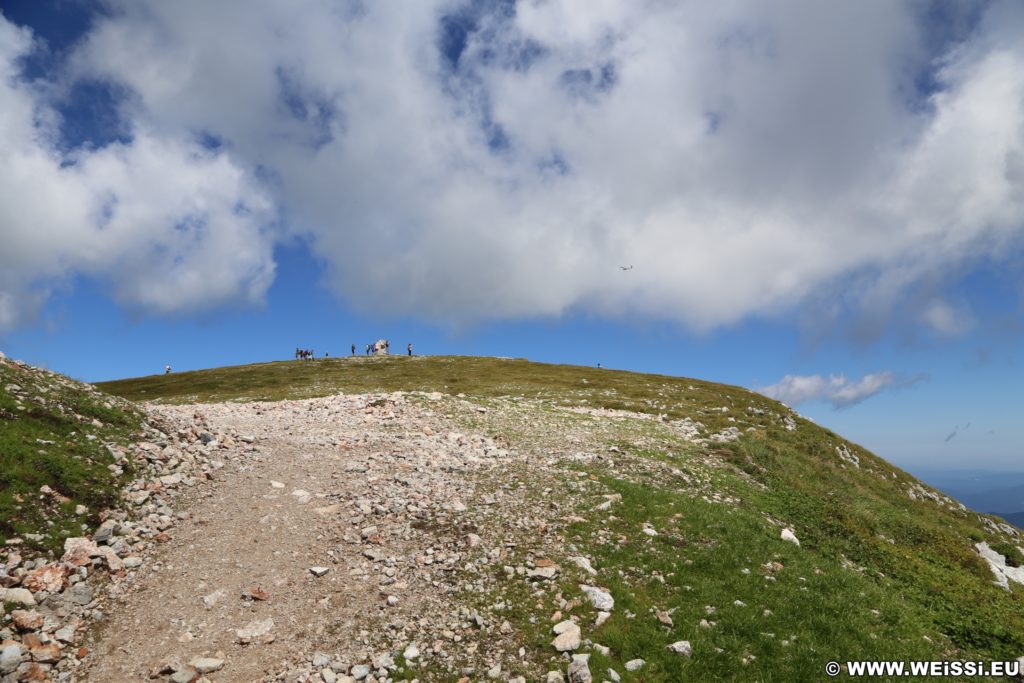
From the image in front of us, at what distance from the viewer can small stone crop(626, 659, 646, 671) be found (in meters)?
11.0

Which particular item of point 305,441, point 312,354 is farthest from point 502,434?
point 312,354

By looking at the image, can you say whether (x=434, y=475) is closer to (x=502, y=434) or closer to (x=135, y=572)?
(x=502, y=434)

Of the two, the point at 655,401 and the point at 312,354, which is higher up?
the point at 312,354

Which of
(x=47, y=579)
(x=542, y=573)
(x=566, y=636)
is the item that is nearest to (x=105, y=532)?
(x=47, y=579)

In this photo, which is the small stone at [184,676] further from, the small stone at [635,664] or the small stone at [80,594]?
the small stone at [635,664]

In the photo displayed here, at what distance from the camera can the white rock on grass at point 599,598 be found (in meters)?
12.9

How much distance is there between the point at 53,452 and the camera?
16.8 metres

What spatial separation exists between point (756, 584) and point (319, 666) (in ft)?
40.1

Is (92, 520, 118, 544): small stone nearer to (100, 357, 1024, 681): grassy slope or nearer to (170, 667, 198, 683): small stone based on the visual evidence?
(170, 667, 198, 683): small stone

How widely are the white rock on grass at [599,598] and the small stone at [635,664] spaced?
174cm

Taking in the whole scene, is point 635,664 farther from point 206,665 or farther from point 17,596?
point 17,596

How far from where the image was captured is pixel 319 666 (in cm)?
1095

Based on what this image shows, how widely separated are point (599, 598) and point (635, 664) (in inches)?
84.7

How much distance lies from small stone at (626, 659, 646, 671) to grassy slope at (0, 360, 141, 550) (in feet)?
50.3
